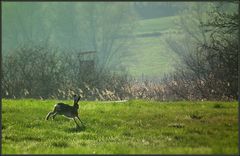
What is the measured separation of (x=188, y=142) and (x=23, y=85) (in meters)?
20.6

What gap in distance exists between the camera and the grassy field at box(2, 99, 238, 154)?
38.7ft

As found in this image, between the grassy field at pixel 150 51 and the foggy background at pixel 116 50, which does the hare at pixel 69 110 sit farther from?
the grassy field at pixel 150 51

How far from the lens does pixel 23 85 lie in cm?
3142

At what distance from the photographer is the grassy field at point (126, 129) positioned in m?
11.8

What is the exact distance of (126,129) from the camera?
14.8 metres

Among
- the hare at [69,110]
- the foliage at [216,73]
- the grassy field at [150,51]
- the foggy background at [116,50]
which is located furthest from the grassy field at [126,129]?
the grassy field at [150,51]

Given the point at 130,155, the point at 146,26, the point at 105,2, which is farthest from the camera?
the point at 146,26

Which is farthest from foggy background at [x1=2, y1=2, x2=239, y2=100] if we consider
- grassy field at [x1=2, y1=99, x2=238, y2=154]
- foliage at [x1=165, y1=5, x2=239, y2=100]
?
grassy field at [x1=2, y1=99, x2=238, y2=154]

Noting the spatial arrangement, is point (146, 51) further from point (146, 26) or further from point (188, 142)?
point (188, 142)

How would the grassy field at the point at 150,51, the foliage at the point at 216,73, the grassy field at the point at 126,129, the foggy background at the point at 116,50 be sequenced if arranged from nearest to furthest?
the grassy field at the point at 126,129 < the foliage at the point at 216,73 < the foggy background at the point at 116,50 < the grassy field at the point at 150,51

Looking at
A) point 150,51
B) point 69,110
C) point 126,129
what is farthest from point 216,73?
point 150,51

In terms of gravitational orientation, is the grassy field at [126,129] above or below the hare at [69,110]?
below

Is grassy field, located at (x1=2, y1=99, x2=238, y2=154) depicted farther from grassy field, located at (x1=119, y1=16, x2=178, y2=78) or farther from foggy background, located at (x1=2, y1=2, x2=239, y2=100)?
grassy field, located at (x1=119, y1=16, x2=178, y2=78)

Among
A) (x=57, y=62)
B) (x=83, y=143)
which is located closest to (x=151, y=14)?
(x=57, y=62)
